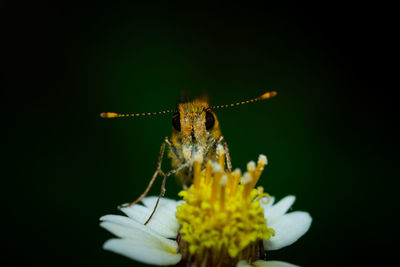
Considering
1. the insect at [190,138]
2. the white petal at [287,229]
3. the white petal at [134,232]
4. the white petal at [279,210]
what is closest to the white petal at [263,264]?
the white petal at [287,229]

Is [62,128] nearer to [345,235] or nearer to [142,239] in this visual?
[142,239]

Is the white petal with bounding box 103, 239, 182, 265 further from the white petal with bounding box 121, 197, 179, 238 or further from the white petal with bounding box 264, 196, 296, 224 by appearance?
the white petal with bounding box 264, 196, 296, 224

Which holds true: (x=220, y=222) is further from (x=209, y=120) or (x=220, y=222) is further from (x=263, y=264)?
(x=209, y=120)

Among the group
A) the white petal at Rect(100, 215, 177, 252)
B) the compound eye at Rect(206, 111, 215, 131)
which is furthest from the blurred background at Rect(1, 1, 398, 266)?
the white petal at Rect(100, 215, 177, 252)

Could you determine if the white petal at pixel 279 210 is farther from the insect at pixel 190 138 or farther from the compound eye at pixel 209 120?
the compound eye at pixel 209 120

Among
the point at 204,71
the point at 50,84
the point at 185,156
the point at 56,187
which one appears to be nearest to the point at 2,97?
the point at 50,84

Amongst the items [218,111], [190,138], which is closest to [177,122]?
[190,138]
